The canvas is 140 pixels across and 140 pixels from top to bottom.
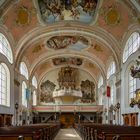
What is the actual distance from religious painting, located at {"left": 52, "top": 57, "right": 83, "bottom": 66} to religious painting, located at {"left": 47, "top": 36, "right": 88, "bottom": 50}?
5179 millimetres

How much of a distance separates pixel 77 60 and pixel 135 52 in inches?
629

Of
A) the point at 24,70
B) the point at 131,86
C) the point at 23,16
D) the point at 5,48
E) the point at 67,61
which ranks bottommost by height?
the point at 131,86

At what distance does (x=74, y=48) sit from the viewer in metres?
34.1

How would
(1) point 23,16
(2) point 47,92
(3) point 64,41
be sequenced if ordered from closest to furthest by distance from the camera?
(1) point 23,16 < (3) point 64,41 < (2) point 47,92

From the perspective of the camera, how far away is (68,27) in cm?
2688

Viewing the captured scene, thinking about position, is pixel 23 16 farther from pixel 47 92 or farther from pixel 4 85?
pixel 47 92

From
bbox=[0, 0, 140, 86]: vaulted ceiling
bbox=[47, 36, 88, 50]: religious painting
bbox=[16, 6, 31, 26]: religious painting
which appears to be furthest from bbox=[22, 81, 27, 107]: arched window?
bbox=[16, 6, 31, 26]: religious painting

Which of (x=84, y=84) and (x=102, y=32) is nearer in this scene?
(x=102, y=32)

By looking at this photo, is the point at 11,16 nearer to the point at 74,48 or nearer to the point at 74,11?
the point at 74,11

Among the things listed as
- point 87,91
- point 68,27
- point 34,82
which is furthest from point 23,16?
point 87,91

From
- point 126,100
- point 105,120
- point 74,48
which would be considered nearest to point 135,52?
point 126,100

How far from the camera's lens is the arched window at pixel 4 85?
967 inches

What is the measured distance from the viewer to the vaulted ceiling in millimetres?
22703

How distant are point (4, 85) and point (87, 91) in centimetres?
1827
